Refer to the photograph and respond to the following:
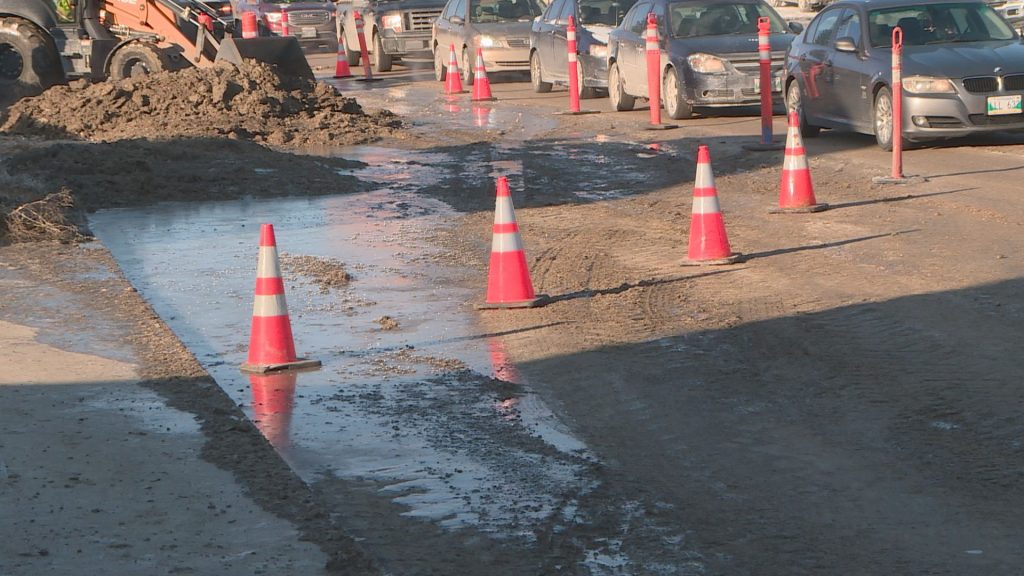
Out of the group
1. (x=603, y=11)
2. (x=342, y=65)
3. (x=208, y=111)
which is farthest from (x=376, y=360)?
(x=342, y=65)

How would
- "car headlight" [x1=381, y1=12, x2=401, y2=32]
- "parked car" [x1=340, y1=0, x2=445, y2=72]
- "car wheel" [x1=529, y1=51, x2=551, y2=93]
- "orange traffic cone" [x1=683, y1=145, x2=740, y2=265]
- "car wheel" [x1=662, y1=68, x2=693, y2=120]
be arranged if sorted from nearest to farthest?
"orange traffic cone" [x1=683, y1=145, x2=740, y2=265] → "car wheel" [x1=662, y1=68, x2=693, y2=120] → "car wheel" [x1=529, y1=51, x2=551, y2=93] → "parked car" [x1=340, y1=0, x2=445, y2=72] → "car headlight" [x1=381, y1=12, x2=401, y2=32]

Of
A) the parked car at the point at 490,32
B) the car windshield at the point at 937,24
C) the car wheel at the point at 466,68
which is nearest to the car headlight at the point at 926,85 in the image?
the car windshield at the point at 937,24

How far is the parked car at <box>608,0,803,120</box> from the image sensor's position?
21766mm

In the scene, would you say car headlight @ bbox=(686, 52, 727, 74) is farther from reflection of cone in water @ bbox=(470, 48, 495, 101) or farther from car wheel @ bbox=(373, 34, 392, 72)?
car wheel @ bbox=(373, 34, 392, 72)

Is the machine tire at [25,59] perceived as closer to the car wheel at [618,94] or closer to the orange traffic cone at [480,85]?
the orange traffic cone at [480,85]

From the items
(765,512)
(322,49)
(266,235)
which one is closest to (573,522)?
(765,512)

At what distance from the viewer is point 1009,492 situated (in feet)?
20.0

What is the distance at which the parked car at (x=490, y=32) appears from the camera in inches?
1212

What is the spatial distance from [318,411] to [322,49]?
4100cm

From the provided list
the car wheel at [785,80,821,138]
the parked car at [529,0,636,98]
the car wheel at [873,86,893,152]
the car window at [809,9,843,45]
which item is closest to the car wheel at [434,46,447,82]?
the parked car at [529,0,636,98]

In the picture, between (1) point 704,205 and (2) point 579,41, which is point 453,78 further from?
(1) point 704,205

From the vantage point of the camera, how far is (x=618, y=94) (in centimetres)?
2448

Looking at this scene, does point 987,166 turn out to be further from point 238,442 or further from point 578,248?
point 238,442

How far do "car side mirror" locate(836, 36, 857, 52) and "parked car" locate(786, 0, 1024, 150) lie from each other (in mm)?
14
